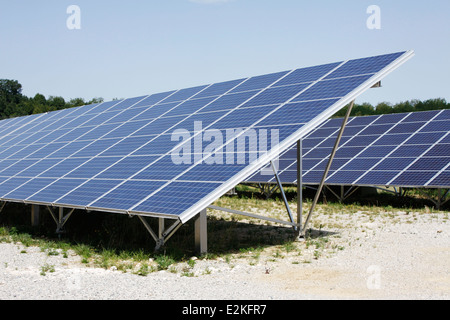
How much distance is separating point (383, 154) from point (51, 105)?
72276 mm

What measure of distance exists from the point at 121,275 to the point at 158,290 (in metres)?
1.71

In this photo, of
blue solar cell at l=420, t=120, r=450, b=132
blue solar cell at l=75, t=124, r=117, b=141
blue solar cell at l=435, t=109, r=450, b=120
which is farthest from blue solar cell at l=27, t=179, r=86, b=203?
blue solar cell at l=435, t=109, r=450, b=120

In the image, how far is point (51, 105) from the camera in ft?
286

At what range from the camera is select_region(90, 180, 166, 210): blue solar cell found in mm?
13016

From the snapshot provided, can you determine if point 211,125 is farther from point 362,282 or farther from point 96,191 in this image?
point 362,282

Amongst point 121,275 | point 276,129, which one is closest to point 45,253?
point 121,275

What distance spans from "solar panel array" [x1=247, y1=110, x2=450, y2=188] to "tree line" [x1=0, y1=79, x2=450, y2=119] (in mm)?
34627

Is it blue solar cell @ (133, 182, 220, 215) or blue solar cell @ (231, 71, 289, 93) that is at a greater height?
blue solar cell @ (231, 71, 289, 93)

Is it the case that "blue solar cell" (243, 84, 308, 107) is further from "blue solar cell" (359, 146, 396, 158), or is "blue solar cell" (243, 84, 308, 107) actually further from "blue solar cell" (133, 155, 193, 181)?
"blue solar cell" (359, 146, 396, 158)

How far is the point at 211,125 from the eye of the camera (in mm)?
15289

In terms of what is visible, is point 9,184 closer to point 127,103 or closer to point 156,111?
point 156,111

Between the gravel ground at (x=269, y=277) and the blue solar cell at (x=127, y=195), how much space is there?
162 centimetres

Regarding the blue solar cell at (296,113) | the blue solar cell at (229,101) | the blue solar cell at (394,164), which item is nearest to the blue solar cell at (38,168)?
the blue solar cell at (229,101)

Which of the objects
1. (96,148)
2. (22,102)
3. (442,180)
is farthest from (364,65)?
(22,102)
